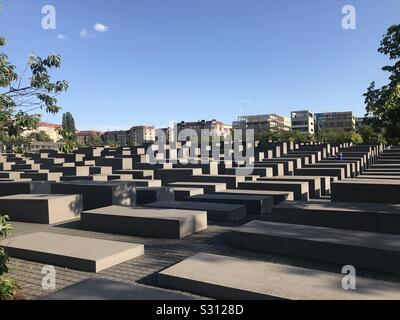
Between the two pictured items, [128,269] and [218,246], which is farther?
[218,246]

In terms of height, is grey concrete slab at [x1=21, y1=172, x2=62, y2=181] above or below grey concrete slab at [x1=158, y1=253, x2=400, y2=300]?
above

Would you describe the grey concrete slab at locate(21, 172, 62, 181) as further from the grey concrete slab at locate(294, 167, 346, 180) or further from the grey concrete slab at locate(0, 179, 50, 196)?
the grey concrete slab at locate(294, 167, 346, 180)

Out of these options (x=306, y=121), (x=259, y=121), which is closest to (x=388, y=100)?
(x=306, y=121)

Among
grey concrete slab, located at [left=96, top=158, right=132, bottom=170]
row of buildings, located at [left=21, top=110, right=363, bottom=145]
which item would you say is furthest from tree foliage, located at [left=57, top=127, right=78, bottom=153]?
row of buildings, located at [left=21, top=110, right=363, bottom=145]

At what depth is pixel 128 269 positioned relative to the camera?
6.84m

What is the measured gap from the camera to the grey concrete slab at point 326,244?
6.60m

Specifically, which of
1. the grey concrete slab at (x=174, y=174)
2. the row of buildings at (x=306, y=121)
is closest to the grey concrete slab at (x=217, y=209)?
the grey concrete slab at (x=174, y=174)

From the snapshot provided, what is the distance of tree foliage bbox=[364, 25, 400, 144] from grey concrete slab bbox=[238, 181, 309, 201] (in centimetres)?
472

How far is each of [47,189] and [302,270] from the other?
36.5 feet

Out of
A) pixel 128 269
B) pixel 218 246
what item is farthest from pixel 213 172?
pixel 128 269

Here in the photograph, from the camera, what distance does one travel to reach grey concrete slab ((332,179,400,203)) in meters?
11.9

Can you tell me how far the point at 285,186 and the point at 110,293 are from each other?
37.7ft

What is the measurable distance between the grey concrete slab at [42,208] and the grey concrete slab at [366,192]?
8.73 metres
